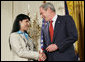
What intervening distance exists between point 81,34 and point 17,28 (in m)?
2.32

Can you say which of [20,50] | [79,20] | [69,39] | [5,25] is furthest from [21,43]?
[5,25]

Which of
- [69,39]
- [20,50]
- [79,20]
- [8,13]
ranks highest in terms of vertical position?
[8,13]

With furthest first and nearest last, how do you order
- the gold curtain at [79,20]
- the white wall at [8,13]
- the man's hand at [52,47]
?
the white wall at [8,13] → the gold curtain at [79,20] → the man's hand at [52,47]

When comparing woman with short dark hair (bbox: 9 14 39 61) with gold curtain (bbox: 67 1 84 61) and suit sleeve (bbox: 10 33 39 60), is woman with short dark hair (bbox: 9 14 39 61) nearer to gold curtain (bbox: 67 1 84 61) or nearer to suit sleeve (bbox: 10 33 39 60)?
suit sleeve (bbox: 10 33 39 60)

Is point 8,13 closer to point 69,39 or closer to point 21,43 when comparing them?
point 21,43

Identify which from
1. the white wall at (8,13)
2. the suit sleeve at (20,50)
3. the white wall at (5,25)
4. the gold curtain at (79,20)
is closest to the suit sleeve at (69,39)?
the suit sleeve at (20,50)

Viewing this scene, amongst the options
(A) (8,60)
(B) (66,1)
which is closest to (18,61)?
(A) (8,60)

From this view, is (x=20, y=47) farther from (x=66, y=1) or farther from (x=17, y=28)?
(x=66, y=1)

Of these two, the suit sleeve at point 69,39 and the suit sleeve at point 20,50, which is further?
the suit sleeve at point 20,50

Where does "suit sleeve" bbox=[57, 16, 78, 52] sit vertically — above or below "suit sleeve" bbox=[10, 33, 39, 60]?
above

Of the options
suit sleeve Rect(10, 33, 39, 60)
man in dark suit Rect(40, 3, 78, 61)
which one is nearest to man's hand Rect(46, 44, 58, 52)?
man in dark suit Rect(40, 3, 78, 61)

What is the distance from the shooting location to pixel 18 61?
483 cm

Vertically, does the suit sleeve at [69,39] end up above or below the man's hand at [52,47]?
above

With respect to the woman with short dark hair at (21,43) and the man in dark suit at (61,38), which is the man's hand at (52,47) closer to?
the man in dark suit at (61,38)
